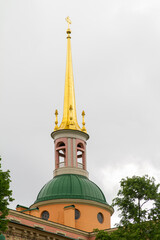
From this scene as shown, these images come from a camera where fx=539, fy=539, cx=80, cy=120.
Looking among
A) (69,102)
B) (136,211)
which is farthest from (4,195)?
(69,102)

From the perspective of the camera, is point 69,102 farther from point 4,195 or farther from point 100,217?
point 4,195

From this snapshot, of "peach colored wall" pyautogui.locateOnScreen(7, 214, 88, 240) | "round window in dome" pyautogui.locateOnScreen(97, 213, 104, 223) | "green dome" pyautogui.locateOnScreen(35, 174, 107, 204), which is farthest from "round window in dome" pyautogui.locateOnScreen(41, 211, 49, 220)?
"round window in dome" pyautogui.locateOnScreen(97, 213, 104, 223)

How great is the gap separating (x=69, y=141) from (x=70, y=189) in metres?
7.58

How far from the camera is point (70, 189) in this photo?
5841 centimetres

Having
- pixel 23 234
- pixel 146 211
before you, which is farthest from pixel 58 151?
pixel 146 211

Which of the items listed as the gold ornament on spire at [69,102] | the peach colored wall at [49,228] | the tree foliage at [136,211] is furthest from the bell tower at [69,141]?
the tree foliage at [136,211]

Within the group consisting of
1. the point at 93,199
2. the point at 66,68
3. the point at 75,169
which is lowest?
the point at 93,199

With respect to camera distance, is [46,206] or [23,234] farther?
[46,206]

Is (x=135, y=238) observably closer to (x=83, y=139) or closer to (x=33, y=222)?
(x=33, y=222)

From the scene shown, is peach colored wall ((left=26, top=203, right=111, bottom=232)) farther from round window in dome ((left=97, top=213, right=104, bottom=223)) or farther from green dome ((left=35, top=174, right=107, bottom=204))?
green dome ((left=35, top=174, right=107, bottom=204))

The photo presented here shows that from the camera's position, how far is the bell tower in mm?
62688

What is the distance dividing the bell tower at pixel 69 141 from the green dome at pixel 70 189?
6.21ft

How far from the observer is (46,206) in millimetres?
58219

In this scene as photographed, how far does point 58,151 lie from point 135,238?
103ft
